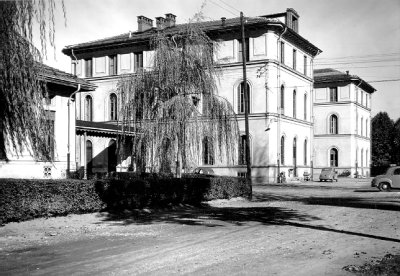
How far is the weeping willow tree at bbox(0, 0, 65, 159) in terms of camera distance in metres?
8.80

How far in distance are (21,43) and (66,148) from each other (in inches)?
616

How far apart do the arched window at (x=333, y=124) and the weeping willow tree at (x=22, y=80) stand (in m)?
59.5

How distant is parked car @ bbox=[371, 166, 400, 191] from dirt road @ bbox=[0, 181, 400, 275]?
14.7 metres

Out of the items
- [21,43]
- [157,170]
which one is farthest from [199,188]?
[21,43]

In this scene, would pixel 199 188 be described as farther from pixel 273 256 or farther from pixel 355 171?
pixel 355 171

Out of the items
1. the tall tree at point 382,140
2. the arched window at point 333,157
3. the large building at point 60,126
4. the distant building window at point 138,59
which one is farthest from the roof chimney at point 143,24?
the tall tree at point 382,140

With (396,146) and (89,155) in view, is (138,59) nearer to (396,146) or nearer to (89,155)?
(89,155)

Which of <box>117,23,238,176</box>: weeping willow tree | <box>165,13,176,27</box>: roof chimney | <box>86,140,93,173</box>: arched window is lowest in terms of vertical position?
<box>86,140,93,173</box>: arched window

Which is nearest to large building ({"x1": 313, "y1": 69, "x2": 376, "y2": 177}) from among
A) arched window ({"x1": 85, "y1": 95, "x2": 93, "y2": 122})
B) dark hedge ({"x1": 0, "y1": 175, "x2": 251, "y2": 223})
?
arched window ({"x1": 85, "y1": 95, "x2": 93, "y2": 122})

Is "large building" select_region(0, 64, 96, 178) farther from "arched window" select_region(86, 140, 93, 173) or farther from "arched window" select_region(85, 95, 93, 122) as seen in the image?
"arched window" select_region(85, 95, 93, 122)

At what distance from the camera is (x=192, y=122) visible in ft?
71.2

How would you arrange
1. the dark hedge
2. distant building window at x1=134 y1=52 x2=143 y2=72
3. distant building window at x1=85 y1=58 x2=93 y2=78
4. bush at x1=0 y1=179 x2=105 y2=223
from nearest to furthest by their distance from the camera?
1. bush at x1=0 y1=179 x2=105 y2=223
2. the dark hedge
3. distant building window at x1=134 y1=52 x2=143 y2=72
4. distant building window at x1=85 y1=58 x2=93 y2=78

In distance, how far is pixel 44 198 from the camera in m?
15.0

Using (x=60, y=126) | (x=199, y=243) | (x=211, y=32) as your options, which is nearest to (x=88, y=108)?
(x=211, y=32)
